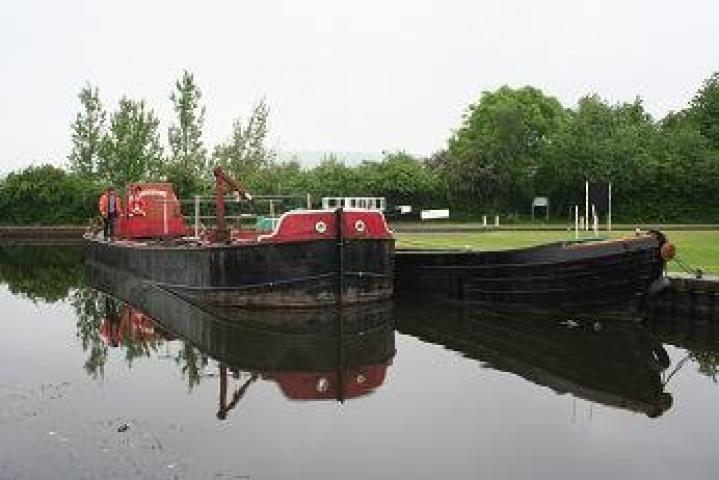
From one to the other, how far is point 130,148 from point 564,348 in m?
49.6

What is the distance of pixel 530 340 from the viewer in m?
18.4

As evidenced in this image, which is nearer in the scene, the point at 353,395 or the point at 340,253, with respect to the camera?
the point at 353,395

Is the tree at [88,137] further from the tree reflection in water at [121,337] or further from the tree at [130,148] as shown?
the tree reflection in water at [121,337]

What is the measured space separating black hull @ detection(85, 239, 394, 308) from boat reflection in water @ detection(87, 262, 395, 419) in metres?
0.31

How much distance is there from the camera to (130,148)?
A: 62.6 meters

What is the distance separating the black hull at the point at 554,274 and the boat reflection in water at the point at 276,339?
82.7 inches

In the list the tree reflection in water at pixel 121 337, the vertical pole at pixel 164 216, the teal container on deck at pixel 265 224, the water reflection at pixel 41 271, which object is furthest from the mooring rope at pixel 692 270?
the vertical pole at pixel 164 216

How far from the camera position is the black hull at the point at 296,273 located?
21.9 m

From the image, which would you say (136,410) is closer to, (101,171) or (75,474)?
(75,474)

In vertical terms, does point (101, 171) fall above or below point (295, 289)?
above

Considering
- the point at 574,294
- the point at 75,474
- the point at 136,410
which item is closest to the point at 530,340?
the point at 574,294

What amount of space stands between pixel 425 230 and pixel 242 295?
76.5 ft

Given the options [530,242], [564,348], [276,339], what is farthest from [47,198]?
[564,348]

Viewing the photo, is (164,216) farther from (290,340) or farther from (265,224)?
(290,340)
